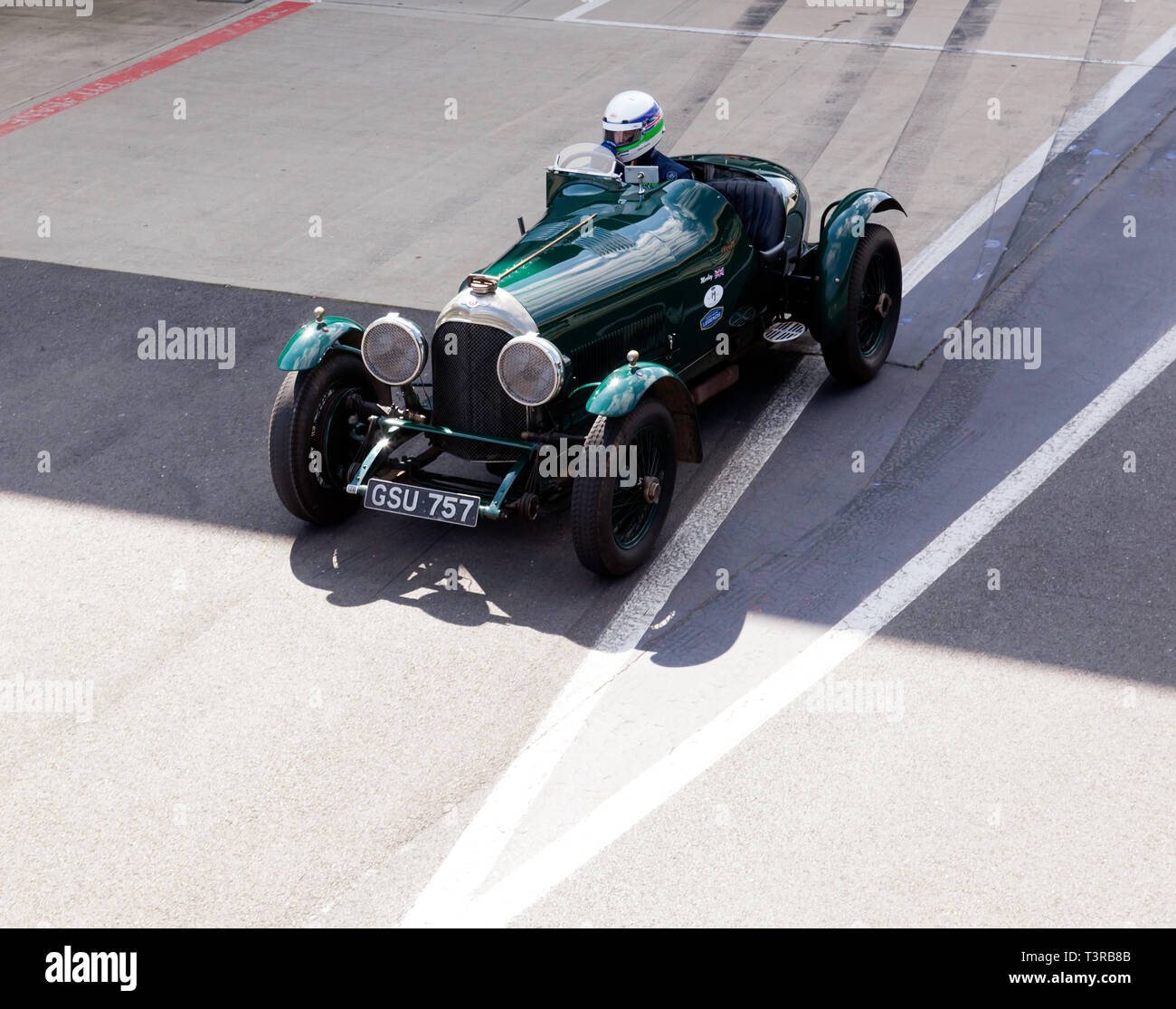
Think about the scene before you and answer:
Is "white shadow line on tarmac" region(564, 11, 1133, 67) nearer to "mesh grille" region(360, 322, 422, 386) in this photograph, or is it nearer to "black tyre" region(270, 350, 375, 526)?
"black tyre" region(270, 350, 375, 526)

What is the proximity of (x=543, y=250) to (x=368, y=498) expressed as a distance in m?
1.54

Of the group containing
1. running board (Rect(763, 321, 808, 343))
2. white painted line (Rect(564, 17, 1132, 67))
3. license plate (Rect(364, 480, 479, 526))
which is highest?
license plate (Rect(364, 480, 479, 526))

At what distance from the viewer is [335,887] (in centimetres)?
443

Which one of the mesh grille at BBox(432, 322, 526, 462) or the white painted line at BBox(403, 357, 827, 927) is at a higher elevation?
the mesh grille at BBox(432, 322, 526, 462)

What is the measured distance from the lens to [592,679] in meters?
5.45

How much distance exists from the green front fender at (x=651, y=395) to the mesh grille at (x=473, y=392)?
0.42 meters

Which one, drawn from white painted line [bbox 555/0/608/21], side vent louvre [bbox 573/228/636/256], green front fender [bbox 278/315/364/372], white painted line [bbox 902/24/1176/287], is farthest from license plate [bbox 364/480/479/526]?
white painted line [bbox 555/0/608/21]

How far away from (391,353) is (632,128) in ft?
6.56

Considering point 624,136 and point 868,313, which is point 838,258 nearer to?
point 868,313

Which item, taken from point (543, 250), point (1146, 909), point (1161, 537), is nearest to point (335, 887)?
point (1146, 909)

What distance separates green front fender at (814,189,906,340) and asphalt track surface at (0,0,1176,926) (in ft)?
1.78

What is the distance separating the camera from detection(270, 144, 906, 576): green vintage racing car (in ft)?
19.5

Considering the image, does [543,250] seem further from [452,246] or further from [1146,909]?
[1146,909]

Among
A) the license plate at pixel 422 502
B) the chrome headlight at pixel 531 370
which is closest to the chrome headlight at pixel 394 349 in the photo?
the chrome headlight at pixel 531 370
